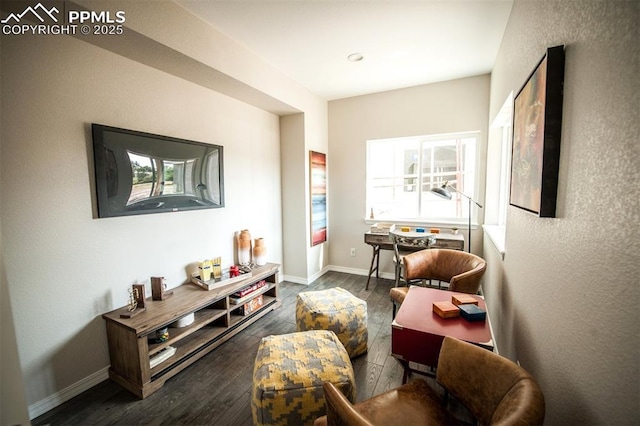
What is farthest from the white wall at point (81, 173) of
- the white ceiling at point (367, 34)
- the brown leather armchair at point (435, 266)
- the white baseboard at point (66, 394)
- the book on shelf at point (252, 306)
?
the brown leather armchair at point (435, 266)

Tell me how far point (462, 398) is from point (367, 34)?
2710mm

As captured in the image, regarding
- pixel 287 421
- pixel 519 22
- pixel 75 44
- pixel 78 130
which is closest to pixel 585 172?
pixel 519 22

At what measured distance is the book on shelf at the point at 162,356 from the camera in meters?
1.88

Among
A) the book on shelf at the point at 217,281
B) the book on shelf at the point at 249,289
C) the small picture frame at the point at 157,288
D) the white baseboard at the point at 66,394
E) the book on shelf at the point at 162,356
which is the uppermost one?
the small picture frame at the point at 157,288

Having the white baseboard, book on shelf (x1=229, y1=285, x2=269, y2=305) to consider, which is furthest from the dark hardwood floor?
book on shelf (x1=229, y1=285, x2=269, y2=305)

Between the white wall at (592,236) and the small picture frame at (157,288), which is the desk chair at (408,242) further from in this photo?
the small picture frame at (157,288)

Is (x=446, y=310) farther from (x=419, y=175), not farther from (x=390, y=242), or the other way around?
(x=419, y=175)

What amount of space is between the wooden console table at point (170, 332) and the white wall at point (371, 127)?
1.94 meters

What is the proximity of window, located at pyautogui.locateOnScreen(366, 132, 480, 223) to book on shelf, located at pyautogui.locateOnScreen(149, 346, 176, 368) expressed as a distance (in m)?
3.05

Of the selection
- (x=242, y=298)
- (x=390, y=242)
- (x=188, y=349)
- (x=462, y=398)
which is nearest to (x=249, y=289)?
(x=242, y=298)

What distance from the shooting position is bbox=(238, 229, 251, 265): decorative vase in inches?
121

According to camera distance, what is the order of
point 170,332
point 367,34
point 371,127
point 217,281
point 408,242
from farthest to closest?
point 371,127, point 408,242, point 217,281, point 367,34, point 170,332

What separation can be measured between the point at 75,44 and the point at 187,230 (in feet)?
5.13

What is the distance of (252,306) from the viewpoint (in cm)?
276
